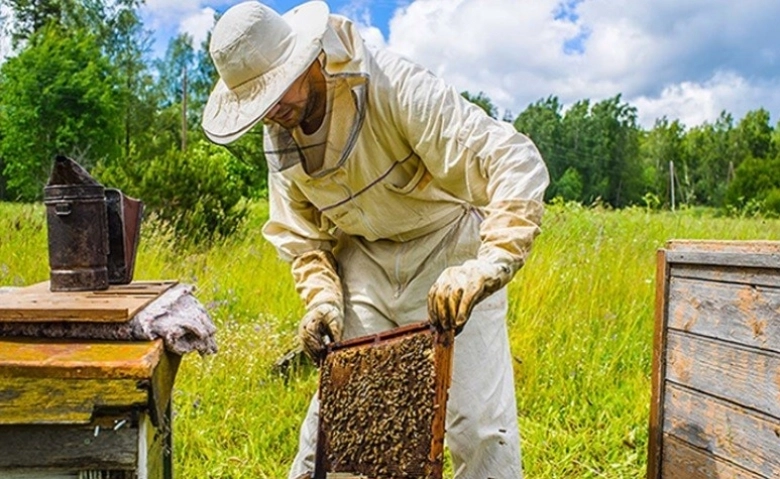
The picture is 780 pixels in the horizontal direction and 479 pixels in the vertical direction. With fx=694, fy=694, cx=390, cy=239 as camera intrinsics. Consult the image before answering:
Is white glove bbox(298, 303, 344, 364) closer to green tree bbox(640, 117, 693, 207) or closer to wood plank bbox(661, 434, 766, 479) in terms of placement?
wood plank bbox(661, 434, 766, 479)

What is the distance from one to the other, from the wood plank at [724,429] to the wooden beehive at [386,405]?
95 cm

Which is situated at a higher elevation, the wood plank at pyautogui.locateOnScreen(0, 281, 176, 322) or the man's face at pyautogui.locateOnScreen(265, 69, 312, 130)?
the man's face at pyautogui.locateOnScreen(265, 69, 312, 130)

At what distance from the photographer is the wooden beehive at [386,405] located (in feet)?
5.05

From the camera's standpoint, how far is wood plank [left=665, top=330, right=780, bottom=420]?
72.5 inches

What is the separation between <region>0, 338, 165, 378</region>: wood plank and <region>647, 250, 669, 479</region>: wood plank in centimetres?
163

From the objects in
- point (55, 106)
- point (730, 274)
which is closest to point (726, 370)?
point (730, 274)

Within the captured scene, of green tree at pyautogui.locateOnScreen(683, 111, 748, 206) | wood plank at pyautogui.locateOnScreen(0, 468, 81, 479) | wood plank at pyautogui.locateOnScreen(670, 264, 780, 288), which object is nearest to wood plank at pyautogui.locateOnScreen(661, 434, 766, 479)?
wood plank at pyautogui.locateOnScreen(670, 264, 780, 288)

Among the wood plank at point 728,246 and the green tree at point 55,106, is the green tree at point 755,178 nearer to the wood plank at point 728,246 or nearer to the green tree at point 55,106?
the green tree at point 55,106

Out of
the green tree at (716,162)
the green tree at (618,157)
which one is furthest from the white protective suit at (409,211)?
the green tree at (618,157)

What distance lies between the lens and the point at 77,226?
1.61m

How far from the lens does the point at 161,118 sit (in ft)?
98.4

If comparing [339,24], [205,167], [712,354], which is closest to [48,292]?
[339,24]

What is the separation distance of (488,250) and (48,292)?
41.1 inches

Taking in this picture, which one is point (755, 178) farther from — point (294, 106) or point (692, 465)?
point (294, 106)
